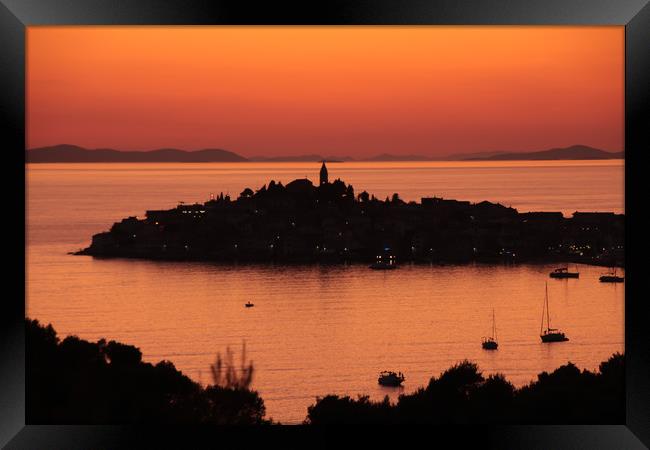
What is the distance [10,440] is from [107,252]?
88.5 feet

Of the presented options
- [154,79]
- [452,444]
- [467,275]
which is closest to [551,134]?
[467,275]

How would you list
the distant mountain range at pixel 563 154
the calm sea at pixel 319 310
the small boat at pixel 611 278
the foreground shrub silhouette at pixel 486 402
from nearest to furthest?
the foreground shrub silhouette at pixel 486 402
the calm sea at pixel 319 310
the distant mountain range at pixel 563 154
the small boat at pixel 611 278

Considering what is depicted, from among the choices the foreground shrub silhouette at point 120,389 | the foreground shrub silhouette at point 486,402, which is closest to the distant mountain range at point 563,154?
the foreground shrub silhouette at point 486,402

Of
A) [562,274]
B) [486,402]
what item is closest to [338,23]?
[486,402]

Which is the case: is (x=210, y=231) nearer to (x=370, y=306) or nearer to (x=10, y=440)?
(x=370, y=306)

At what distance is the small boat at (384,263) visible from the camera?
28027 millimetres

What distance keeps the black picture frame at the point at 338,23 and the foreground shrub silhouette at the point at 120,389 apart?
273 centimetres

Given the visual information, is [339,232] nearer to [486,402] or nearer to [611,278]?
[611,278]

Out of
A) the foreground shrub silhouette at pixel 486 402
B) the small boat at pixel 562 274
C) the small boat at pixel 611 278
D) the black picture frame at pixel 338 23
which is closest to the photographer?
the black picture frame at pixel 338 23

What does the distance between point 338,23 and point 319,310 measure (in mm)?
22409

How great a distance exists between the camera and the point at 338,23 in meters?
2.45

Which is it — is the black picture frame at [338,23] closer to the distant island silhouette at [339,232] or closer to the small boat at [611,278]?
the small boat at [611,278]

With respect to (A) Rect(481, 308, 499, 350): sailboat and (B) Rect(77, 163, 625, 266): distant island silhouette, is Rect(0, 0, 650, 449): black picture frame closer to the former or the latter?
(A) Rect(481, 308, 499, 350): sailboat

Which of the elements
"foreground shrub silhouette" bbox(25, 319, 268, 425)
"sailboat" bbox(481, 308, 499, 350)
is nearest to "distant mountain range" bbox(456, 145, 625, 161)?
"sailboat" bbox(481, 308, 499, 350)
